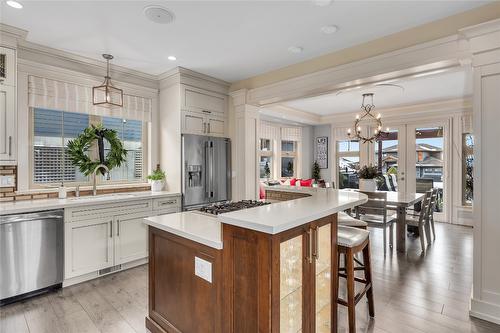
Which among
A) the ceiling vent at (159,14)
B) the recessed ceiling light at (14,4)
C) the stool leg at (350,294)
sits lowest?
the stool leg at (350,294)

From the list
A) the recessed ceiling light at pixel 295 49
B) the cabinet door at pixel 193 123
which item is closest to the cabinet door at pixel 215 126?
the cabinet door at pixel 193 123

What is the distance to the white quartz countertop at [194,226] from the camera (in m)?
1.63

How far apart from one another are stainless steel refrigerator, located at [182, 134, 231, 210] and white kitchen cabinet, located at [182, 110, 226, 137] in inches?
5.2

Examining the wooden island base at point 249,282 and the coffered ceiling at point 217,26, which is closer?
the wooden island base at point 249,282

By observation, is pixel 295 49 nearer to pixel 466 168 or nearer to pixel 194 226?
pixel 194 226

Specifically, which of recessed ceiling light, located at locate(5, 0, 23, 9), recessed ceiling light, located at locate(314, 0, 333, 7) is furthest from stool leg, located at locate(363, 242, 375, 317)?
recessed ceiling light, located at locate(5, 0, 23, 9)

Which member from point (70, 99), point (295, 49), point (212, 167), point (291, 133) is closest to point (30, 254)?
point (70, 99)

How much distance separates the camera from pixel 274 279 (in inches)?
54.3

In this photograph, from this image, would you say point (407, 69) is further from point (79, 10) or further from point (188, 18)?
point (79, 10)

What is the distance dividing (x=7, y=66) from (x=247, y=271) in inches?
127

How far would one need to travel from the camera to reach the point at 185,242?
1800 mm

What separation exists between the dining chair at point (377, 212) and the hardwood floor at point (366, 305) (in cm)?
57

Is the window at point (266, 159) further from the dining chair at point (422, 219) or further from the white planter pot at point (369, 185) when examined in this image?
the dining chair at point (422, 219)

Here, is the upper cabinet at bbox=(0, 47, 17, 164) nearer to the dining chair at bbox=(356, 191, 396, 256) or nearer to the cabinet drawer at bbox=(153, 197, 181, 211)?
the cabinet drawer at bbox=(153, 197, 181, 211)
